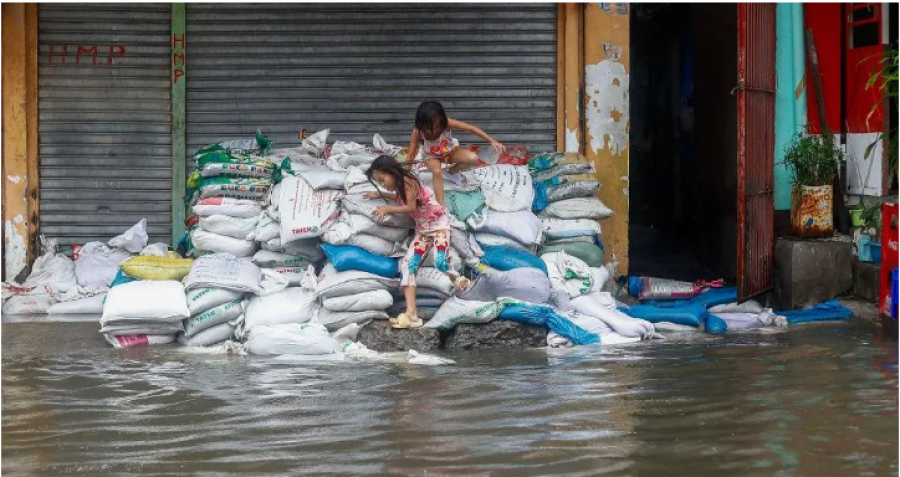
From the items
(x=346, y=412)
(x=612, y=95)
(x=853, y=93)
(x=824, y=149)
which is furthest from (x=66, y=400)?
(x=853, y=93)

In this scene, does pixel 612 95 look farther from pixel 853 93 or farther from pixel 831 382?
pixel 831 382

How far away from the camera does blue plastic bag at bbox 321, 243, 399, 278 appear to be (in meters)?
7.95

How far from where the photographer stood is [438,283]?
7.96 metres

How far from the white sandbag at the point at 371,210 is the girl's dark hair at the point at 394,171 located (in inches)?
9.9

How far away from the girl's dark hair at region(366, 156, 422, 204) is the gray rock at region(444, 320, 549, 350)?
902 mm

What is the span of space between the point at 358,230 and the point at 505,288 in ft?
3.36

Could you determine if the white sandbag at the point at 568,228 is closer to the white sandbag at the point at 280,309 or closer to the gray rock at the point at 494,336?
the gray rock at the point at 494,336

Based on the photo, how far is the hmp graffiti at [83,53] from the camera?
9570mm

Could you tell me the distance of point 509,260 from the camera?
830 centimetres

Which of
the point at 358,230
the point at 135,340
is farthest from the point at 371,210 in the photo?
the point at 135,340

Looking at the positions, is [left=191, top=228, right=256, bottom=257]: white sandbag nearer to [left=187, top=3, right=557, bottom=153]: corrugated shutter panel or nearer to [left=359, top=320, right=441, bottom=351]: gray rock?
[left=359, top=320, right=441, bottom=351]: gray rock

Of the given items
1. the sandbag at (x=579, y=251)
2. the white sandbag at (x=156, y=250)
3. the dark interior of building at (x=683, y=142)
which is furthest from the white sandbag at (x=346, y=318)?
the dark interior of building at (x=683, y=142)

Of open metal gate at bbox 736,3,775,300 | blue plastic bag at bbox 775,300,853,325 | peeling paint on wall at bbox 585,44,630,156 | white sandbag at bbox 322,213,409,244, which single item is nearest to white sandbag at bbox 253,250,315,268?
white sandbag at bbox 322,213,409,244

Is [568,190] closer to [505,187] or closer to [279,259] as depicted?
[505,187]
